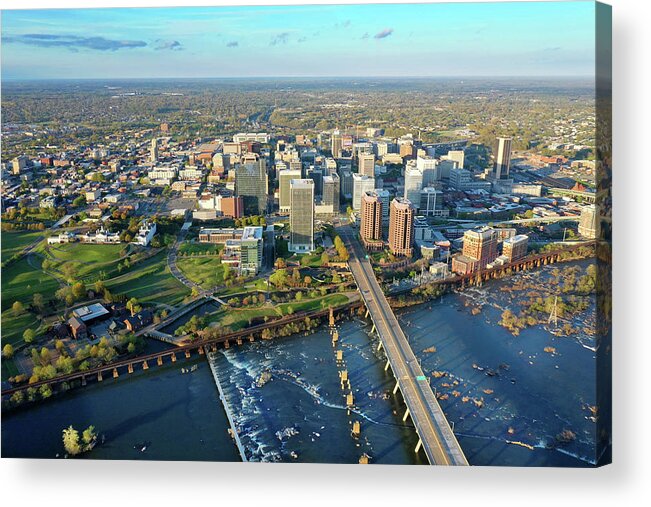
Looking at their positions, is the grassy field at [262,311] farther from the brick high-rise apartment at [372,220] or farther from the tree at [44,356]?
the brick high-rise apartment at [372,220]

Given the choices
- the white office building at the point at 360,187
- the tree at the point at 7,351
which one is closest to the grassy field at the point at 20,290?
the tree at the point at 7,351

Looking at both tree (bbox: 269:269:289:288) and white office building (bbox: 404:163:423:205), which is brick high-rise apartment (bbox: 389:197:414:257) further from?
white office building (bbox: 404:163:423:205)

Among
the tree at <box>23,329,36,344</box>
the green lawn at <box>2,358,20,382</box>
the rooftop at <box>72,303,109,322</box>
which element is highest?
the rooftop at <box>72,303,109,322</box>

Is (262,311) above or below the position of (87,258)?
below

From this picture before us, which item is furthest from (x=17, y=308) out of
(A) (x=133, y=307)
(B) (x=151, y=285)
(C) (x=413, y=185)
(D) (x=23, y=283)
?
(C) (x=413, y=185)

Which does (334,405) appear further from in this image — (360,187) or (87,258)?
(360,187)

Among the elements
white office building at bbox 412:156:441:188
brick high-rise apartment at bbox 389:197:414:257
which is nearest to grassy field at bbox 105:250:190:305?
brick high-rise apartment at bbox 389:197:414:257
